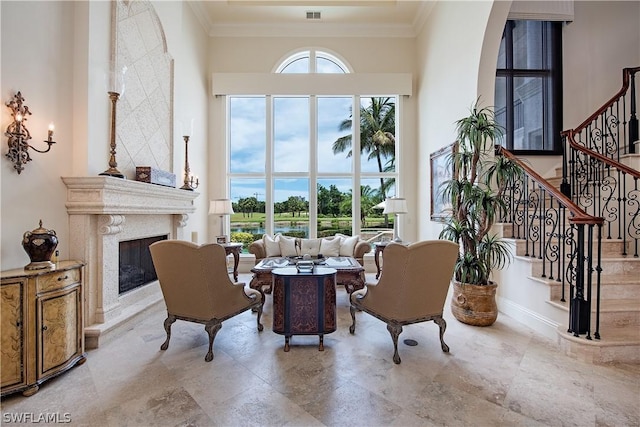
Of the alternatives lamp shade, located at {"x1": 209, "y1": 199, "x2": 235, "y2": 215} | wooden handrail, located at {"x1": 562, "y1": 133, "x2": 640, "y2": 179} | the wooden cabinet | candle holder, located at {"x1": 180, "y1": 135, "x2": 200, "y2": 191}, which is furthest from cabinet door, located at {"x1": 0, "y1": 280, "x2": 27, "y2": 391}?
wooden handrail, located at {"x1": 562, "y1": 133, "x2": 640, "y2": 179}

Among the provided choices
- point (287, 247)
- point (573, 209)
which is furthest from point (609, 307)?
point (287, 247)

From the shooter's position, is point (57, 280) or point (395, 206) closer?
point (57, 280)

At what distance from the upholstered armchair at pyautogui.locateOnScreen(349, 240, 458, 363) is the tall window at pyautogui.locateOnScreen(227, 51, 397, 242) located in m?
3.89

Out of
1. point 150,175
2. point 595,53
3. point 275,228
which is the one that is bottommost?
point 275,228

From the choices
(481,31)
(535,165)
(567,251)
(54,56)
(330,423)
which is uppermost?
(481,31)

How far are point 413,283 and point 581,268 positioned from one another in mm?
1445

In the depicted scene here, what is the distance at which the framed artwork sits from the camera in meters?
4.91

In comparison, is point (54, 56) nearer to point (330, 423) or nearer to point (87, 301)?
point (87, 301)

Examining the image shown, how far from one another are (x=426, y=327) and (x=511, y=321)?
3.34ft

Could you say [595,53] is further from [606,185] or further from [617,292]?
[617,292]

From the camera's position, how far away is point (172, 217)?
4.67 m

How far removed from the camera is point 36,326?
2170 mm

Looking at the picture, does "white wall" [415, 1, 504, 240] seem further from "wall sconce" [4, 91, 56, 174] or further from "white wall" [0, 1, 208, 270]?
"wall sconce" [4, 91, 56, 174]

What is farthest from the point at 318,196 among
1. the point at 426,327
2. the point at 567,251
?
the point at 567,251
